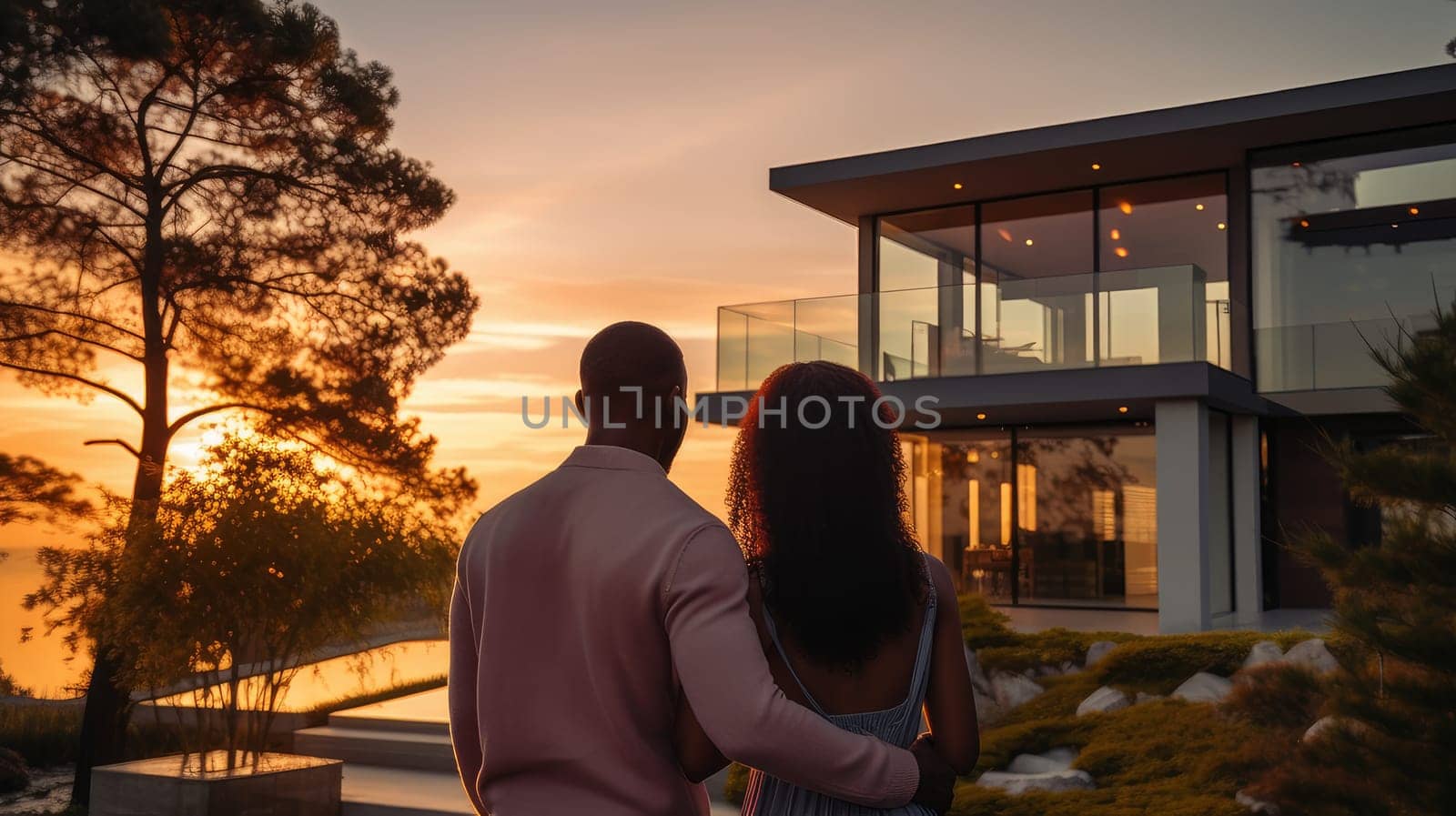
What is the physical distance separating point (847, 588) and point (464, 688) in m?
0.72

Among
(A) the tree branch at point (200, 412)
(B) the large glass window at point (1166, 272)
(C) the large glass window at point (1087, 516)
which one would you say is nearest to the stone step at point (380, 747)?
(A) the tree branch at point (200, 412)

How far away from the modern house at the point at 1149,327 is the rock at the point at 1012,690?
167 inches

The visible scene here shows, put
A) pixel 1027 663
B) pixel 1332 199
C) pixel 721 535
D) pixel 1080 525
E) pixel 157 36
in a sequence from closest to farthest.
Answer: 1. pixel 721 535
2. pixel 1027 663
3. pixel 157 36
4. pixel 1332 199
5. pixel 1080 525

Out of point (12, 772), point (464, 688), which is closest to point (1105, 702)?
point (464, 688)

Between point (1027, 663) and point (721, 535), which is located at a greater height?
point (721, 535)

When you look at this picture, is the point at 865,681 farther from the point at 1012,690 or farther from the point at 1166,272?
the point at 1166,272

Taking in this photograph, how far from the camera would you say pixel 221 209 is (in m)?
14.9

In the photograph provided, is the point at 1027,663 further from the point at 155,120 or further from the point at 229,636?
the point at 155,120

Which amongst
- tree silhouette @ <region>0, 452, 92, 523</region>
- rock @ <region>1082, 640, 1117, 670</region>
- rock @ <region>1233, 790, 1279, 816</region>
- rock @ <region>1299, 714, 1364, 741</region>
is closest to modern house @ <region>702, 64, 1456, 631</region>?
rock @ <region>1082, 640, 1117, 670</region>

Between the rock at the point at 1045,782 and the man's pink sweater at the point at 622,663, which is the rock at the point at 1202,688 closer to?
the rock at the point at 1045,782

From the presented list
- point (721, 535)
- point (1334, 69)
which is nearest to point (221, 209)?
point (1334, 69)

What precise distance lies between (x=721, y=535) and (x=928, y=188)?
17281 millimetres

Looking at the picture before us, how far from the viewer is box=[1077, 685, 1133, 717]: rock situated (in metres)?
10.5

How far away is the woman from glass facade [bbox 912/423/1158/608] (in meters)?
15.6
